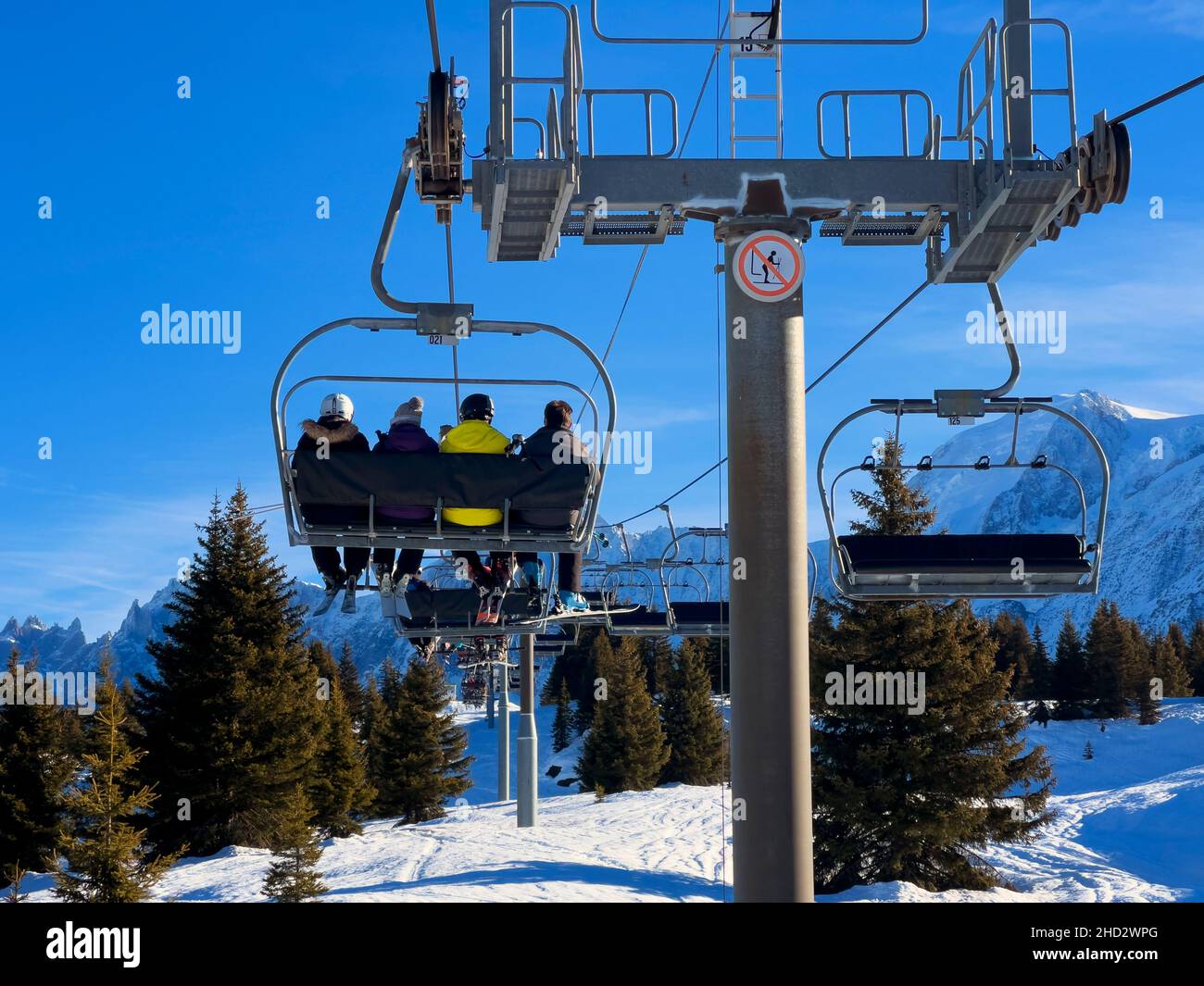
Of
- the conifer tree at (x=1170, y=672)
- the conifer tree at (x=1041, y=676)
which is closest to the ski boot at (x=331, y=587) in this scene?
the conifer tree at (x=1041, y=676)

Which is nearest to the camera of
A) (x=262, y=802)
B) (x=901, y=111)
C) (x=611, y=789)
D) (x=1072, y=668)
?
(x=901, y=111)

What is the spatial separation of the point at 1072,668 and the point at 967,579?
6951 cm

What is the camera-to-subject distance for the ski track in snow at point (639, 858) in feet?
68.4

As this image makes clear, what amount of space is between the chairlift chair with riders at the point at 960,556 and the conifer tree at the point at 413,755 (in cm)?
3242

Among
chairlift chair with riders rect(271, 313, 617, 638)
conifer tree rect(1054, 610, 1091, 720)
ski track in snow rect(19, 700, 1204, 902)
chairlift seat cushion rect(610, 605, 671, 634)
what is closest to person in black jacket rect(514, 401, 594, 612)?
chairlift chair with riders rect(271, 313, 617, 638)

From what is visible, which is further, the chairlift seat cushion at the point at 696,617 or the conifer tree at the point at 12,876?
the conifer tree at the point at 12,876

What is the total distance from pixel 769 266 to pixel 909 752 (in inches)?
787

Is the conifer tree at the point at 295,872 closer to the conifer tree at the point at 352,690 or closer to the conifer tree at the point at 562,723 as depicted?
the conifer tree at the point at 352,690

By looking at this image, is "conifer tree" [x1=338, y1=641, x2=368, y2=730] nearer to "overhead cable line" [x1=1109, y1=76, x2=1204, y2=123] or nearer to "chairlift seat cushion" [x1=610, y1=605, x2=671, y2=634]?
"chairlift seat cushion" [x1=610, y1=605, x2=671, y2=634]

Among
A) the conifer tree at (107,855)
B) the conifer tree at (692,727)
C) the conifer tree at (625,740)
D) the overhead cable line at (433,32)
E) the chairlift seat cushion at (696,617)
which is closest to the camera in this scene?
the overhead cable line at (433,32)
